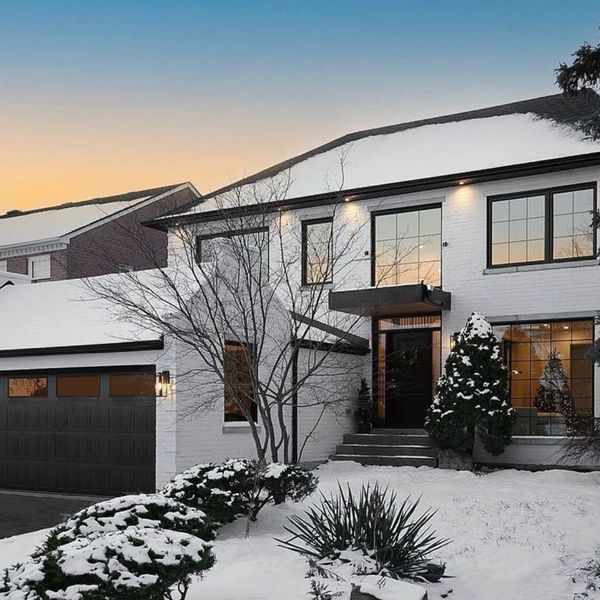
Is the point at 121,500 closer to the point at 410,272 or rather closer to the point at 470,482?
the point at 470,482

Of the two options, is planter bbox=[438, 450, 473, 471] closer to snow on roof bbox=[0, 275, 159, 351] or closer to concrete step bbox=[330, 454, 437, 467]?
concrete step bbox=[330, 454, 437, 467]

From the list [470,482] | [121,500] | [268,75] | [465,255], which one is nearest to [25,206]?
[268,75]

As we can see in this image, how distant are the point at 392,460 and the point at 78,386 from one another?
6212 millimetres

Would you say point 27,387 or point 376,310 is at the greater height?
point 376,310

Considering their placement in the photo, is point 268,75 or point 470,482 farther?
point 268,75

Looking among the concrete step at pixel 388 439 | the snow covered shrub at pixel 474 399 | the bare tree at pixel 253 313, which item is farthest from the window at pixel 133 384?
the snow covered shrub at pixel 474 399

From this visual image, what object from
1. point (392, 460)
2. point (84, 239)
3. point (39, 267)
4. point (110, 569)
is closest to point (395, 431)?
point (392, 460)

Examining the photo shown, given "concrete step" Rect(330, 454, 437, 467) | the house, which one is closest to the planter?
"concrete step" Rect(330, 454, 437, 467)

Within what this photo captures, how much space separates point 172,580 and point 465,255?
40.5 feet

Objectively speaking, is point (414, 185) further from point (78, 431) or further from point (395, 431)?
point (78, 431)

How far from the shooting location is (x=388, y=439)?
16438 millimetres

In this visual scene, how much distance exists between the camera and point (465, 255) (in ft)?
55.8

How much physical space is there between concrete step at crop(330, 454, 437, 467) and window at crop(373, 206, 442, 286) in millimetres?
3882

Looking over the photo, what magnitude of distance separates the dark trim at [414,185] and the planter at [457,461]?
5.45 m
